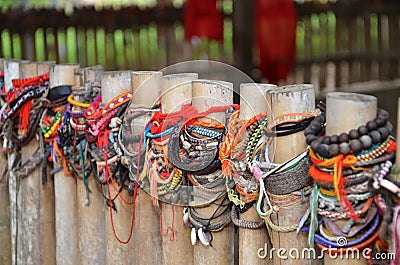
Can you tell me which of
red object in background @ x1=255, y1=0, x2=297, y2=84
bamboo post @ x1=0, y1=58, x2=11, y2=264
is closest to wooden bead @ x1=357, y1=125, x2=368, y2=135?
bamboo post @ x1=0, y1=58, x2=11, y2=264

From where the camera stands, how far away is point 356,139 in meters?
1.54

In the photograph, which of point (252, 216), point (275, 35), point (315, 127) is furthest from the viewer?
point (275, 35)

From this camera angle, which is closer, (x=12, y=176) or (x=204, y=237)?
(x=204, y=237)

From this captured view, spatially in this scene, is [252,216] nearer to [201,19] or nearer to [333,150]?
[333,150]

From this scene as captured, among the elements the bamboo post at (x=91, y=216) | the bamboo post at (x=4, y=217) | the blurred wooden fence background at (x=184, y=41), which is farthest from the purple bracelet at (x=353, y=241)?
the blurred wooden fence background at (x=184, y=41)

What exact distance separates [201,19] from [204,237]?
428cm

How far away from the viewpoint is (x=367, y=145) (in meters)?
1.52

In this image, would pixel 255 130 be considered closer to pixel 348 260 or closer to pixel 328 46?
pixel 348 260

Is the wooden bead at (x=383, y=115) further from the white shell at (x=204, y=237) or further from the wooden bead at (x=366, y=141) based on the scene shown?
the white shell at (x=204, y=237)

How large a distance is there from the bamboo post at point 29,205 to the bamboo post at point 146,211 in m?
0.55

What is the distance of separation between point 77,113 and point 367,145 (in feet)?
3.44

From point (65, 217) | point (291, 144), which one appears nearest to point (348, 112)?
point (291, 144)

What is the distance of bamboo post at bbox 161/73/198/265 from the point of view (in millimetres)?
2006

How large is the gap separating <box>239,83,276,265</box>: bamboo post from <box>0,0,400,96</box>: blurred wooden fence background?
14.9 feet
